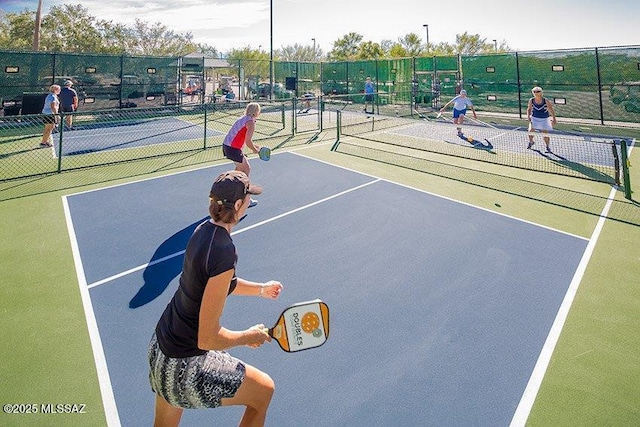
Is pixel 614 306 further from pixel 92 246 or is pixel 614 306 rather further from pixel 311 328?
pixel 92 246

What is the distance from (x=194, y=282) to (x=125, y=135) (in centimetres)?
1827

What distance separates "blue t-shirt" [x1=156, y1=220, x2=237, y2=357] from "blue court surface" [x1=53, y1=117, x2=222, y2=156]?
1414 cm

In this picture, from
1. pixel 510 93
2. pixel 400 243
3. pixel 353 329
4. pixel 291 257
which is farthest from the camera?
pixel 510 93

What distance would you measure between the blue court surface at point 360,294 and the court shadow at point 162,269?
3cm

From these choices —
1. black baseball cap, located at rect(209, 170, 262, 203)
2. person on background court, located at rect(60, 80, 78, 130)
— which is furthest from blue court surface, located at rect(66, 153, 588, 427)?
person on background court, located at rect(60, 80, 78, 130)

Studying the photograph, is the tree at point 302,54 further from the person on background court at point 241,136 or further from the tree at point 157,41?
the person on background court at point 241,136

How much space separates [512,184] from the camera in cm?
→ 1046

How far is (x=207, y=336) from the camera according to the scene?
2197mm

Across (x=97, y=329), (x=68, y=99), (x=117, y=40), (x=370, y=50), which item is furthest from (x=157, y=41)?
(x=97, y=329)

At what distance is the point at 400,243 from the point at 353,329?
8.70ft

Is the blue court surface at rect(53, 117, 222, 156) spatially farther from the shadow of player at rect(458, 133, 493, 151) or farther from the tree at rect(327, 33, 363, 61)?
the tree at rect(327, 33, 363, 61)

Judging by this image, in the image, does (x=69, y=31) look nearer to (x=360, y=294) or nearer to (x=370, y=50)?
(x=370, y=50)

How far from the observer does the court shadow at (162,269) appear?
209 inches

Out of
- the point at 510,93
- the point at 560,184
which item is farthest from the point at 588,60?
the point at 560,184
